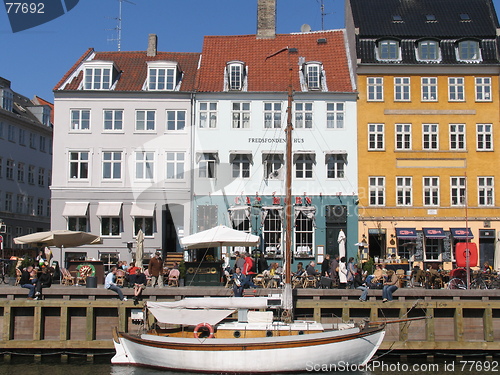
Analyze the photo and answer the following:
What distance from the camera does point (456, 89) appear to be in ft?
127

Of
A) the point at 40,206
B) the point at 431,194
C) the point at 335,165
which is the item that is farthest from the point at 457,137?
the point at 40,206

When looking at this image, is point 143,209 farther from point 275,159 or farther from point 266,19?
point 266,19

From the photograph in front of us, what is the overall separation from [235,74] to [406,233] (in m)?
13.3

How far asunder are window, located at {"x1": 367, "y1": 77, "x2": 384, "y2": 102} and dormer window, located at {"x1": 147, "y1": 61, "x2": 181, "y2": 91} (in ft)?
36.9

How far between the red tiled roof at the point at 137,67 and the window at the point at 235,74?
221cm

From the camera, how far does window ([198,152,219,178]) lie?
38.2m

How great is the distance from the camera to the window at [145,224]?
38.0 meters

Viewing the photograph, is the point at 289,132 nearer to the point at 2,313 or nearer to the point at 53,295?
the point at 53,295

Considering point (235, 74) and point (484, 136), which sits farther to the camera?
point (235, 74)

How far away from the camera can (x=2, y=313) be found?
25.4 meters

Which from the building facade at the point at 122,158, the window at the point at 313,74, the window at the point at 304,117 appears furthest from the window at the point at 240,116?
the window at the point at 313,74

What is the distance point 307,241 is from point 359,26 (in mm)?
12978

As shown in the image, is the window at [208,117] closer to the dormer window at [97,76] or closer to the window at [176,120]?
the window at [176,120]

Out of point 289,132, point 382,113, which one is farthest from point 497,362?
point 382,113
